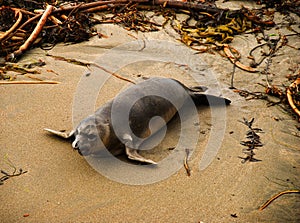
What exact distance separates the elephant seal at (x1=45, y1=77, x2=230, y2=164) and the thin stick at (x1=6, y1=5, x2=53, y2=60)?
1716mm

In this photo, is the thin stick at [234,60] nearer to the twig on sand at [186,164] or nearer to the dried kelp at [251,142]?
the dried kelp at [251,142]

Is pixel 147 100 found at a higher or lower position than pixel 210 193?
higher

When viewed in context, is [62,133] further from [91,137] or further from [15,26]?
[15,26]

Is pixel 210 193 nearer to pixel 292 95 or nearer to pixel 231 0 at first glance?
pixel 292 95

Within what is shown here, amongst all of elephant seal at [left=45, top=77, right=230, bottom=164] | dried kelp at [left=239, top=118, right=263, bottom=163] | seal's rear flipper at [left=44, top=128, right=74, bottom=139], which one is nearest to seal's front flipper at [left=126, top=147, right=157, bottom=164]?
elephant seal at [left=45, top=77, right=230, bottom=164]

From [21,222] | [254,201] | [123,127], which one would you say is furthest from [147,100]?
[21,222]

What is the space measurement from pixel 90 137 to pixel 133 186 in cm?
49

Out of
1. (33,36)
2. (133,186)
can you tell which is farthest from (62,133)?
(33,36)

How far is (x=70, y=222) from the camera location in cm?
225

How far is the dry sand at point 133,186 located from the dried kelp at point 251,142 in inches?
1.9

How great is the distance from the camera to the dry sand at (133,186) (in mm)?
2355

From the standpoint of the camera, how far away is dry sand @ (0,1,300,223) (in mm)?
2355

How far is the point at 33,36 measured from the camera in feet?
15.2

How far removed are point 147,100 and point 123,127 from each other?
1.37 ft
